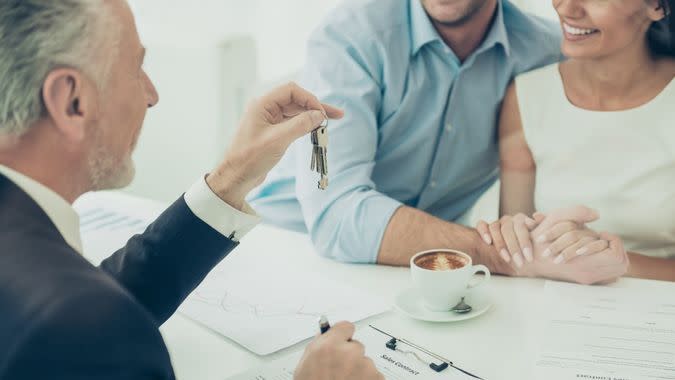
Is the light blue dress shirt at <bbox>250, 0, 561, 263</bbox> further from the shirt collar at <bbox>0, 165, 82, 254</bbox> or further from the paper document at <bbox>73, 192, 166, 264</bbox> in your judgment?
the shirt collar at <bbox>0, 165, 82, 254</bbox>

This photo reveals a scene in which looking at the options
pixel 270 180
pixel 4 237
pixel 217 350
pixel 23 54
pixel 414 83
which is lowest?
pixel 270 180

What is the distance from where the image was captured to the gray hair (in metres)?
0.59

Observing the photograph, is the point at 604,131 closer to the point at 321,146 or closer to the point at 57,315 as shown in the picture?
the point at 321,146

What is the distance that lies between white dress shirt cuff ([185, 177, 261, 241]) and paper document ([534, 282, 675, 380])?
414 mm

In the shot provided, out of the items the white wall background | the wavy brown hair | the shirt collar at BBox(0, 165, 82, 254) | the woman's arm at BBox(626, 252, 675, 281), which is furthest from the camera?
the white wall background

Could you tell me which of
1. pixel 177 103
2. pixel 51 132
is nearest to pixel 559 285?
pixel 51 132

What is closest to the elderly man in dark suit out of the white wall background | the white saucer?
the white saucer

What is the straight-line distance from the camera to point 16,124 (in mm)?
598

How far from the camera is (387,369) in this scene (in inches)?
29.7

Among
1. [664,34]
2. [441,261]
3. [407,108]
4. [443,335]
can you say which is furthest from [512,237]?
[664,34]

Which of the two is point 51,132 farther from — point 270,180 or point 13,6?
point 270,180

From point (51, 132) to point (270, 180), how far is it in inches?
37.8

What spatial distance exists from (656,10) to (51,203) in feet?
3.67

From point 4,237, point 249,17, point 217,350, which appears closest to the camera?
point 4,237
